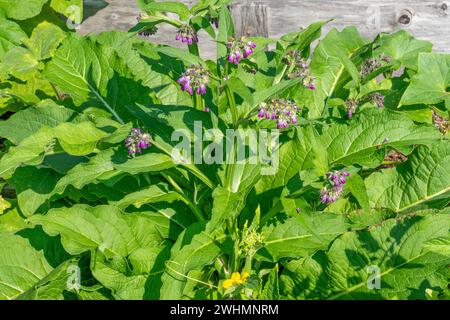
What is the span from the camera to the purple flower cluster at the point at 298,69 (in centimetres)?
304

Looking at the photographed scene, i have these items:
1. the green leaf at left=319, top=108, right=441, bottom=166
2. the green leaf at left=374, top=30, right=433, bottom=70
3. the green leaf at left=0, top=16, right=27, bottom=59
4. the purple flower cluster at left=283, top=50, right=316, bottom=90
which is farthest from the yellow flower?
the green leaf at left=0, top=16, right=27, bottom=59

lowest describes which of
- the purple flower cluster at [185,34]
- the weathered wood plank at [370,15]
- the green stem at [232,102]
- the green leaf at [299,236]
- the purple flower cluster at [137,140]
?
the green leaf at [299,236]

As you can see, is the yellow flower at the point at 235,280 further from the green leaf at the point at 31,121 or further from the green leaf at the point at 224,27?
the green leaf at the point at 31,121

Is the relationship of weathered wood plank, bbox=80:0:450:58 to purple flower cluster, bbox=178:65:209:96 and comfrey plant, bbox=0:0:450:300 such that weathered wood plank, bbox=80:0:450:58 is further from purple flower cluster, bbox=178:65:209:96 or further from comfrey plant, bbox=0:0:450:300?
purple flower cluster, bbox=178:65:209:96

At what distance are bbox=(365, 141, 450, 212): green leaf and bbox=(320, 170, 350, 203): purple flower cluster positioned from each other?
2.74ft

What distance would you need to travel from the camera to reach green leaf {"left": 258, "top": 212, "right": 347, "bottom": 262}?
3.27 m

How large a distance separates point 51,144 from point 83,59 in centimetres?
90

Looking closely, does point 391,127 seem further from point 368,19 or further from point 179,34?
point 368,19

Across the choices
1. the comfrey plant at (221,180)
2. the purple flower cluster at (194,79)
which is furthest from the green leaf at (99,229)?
the purple flower cluster at (194,79)

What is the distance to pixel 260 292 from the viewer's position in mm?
3279

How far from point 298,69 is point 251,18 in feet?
7.83

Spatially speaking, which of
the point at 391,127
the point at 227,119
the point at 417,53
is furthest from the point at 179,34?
the point at 417,53

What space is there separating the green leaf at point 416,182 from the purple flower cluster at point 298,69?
0.87 metres

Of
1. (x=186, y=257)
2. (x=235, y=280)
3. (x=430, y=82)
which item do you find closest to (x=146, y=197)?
(x=186, y=257)
